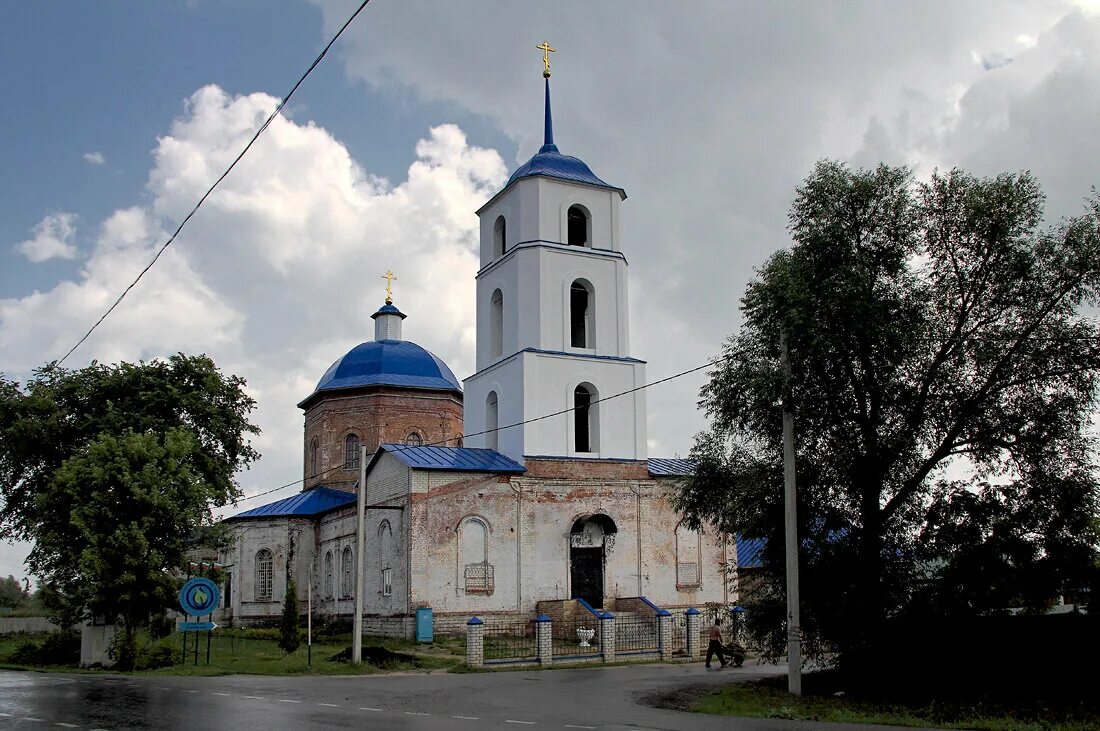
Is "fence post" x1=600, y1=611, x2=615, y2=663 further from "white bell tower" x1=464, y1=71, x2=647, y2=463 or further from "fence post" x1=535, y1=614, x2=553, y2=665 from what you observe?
"white bell tower" x1=464, y1=71, x2=647, y2=463

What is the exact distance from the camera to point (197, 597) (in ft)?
74.4

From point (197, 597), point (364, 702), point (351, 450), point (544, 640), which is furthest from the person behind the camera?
point (351, 450)

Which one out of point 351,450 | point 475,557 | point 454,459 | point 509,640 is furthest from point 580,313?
point 351,450

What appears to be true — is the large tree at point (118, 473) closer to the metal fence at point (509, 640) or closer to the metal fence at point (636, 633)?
the metal fence at point (509, 640)

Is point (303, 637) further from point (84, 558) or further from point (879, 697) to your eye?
point (879, 697)

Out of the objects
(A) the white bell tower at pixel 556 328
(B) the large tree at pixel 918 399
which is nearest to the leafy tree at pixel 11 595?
(A) the white bell tower at pixel 556 328

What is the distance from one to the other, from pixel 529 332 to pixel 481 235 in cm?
572

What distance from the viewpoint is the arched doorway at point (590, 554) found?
33781mm

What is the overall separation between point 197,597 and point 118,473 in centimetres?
497

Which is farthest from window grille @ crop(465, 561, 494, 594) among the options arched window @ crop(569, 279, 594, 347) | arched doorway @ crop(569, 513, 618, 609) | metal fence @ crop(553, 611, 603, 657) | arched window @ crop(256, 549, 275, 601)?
arched window @ crop(256, 549, 275, 601)

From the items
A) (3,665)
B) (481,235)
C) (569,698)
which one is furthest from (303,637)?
(569,698)

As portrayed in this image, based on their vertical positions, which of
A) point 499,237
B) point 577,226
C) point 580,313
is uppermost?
point 577,226

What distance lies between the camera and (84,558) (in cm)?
2467

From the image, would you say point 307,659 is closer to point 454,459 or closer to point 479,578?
point 479,578
